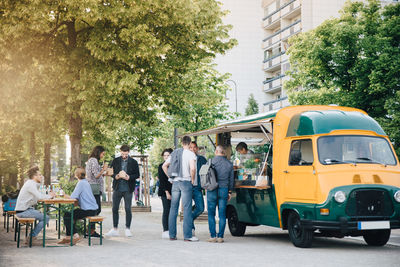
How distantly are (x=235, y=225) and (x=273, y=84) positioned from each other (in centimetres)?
5164

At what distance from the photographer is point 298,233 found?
1118 centimetres

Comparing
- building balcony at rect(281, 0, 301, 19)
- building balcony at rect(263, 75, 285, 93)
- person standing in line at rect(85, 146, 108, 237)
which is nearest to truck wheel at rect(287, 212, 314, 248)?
person standing in line at rect(85, 146, 108, 237)

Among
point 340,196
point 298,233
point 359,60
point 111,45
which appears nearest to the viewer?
point 340,196

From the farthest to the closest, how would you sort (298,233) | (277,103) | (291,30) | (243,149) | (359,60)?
(277,103), (291,30), (359,60), (243,149), (298,233)

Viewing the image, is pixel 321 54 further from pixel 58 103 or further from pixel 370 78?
pixel 58 103

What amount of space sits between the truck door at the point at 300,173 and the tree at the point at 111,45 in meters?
6.39

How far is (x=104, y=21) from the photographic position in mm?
16859

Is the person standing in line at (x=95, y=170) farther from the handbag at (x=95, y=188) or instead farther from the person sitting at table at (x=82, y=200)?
the person sitting at table at (x=82, y=200)

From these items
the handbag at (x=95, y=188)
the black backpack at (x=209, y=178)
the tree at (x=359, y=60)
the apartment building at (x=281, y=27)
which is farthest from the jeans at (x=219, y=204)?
the apartment building at (x=281, y=27)

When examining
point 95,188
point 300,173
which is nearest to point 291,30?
point 95,188

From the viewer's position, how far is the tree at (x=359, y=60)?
2883cm

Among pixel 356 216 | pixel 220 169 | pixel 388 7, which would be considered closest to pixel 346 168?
pixel 356 216

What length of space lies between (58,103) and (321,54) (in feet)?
57.4

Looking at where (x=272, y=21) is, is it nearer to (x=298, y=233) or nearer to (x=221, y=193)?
(x=221, y=193)
